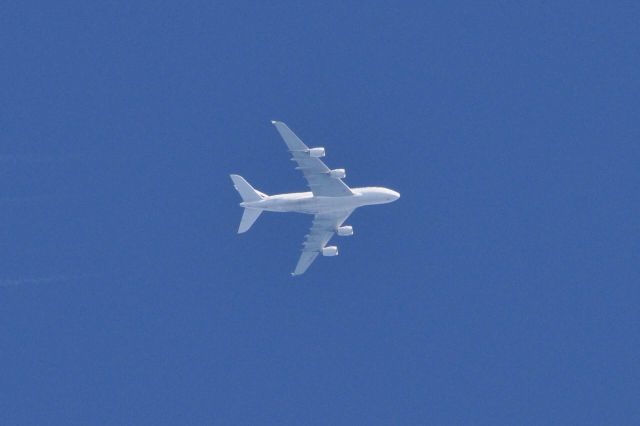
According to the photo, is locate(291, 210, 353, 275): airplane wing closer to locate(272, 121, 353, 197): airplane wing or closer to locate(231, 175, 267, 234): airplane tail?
locate(272, 121, 353, 197): airplane wing

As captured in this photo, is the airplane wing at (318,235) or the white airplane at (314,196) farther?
the airplane wing at (318,235)

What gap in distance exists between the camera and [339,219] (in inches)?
5561

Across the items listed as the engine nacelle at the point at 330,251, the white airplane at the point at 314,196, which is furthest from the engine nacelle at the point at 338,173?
the engine nacelle at the point at 330,251

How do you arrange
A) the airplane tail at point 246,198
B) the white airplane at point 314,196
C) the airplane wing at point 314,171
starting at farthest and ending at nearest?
the airplane tail at point 246,198
the white airplane at point 314,196
the airplane wing at point 314,171

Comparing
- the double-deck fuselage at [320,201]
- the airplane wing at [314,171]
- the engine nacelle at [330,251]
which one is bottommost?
the engine nacelle at [330,251]

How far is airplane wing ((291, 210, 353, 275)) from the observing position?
14088 centimetres

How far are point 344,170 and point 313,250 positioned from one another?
8959 millimetres

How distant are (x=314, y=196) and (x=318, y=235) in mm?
5266

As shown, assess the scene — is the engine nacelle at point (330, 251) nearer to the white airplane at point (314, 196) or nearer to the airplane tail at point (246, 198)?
the white airplane at point (314, 196)

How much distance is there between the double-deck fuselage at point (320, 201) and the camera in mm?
136875

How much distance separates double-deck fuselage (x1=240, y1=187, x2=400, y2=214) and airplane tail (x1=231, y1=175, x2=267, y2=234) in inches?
14.6

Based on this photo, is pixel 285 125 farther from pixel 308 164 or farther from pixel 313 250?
pixel 313 250

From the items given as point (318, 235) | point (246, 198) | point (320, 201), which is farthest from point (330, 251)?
point (246, 198)

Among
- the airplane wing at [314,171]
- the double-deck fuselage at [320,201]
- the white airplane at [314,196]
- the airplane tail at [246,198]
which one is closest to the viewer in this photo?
the airplane wing at [314,171]
